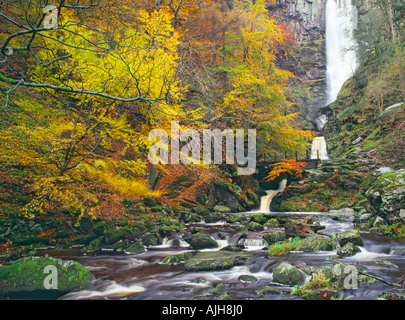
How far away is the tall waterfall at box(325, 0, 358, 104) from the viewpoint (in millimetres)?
36438

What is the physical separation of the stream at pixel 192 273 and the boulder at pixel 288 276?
20 centimetres

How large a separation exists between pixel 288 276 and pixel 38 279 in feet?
15.3

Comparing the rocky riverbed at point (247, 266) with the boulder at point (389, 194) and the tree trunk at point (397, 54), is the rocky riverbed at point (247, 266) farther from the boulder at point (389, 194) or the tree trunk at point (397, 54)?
the tree trunk at point (397, 54)

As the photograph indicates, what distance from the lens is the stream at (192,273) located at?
4945 mm

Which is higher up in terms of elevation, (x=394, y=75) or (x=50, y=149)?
(x=394, y=75)

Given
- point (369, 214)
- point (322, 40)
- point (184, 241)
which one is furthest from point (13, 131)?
point (322, 40)

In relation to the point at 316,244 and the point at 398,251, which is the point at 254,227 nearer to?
the point at 316,244

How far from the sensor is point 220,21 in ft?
64.5

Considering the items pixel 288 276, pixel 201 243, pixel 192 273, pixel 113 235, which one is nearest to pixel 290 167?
pixel 201 243

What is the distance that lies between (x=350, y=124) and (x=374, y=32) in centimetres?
750

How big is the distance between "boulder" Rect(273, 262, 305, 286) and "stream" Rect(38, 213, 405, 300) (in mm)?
202

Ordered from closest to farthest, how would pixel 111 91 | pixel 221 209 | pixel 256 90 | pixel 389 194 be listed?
pixel 111 91 → pixel 389 194 → pixel 221 209 → pixel 256 90

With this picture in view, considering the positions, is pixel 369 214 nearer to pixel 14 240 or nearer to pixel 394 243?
pixel 394 243

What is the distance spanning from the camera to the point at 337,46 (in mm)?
39625
